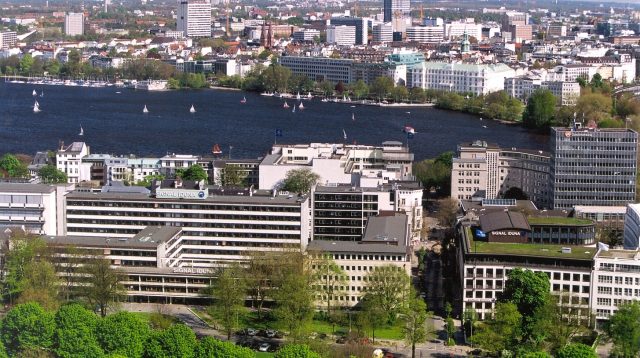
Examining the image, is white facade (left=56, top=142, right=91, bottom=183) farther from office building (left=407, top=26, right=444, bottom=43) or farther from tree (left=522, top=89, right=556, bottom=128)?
office building (left=407, top=26, right=444, bottom=43)

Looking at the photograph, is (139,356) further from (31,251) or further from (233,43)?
(233,43)

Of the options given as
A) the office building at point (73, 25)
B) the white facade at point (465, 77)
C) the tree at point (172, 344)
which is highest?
the office building at point (73, 25)

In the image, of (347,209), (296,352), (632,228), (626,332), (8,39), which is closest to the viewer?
(296,352)

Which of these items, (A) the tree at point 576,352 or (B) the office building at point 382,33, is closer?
(A) the tree at point 576,352

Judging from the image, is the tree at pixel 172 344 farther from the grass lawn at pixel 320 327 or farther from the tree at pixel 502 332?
the tree at pixel 502 332

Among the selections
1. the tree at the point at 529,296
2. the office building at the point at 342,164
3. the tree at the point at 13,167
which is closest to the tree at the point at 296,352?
the tree at the point at 529,296

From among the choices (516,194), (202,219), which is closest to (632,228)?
(516,194)

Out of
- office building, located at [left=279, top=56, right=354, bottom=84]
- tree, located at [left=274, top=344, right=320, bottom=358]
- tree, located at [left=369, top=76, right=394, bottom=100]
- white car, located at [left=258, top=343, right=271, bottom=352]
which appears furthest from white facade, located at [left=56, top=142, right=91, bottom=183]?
office building, located at [left=279, top=56, right=354, bottom=84]

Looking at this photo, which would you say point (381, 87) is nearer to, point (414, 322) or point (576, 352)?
point (414, 322)
